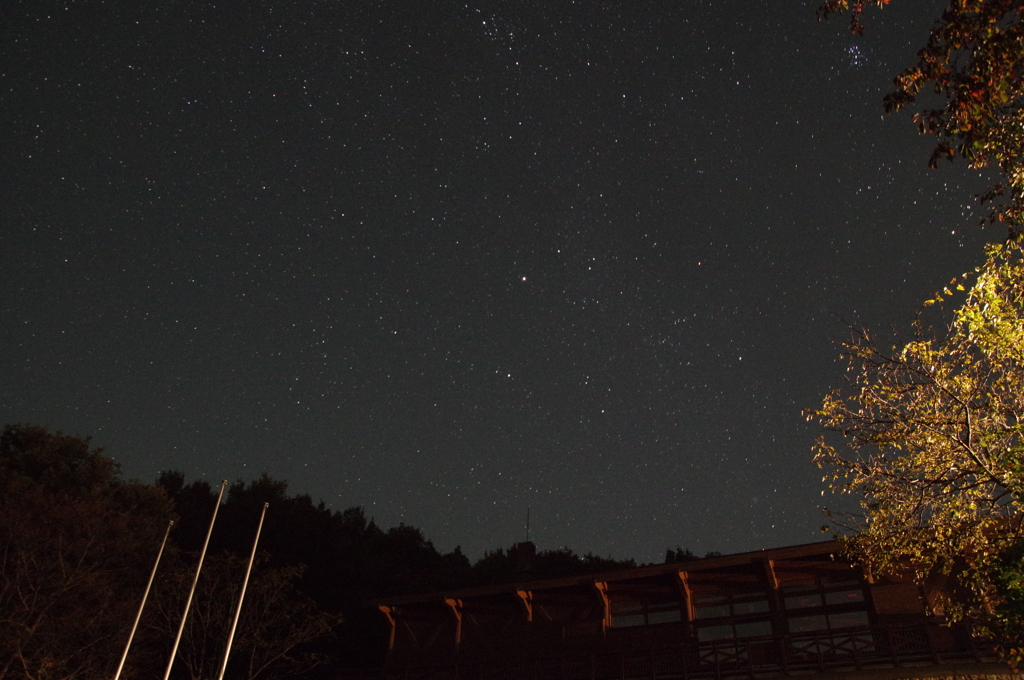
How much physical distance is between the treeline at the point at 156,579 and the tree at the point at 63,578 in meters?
0.05

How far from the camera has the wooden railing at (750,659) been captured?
16.1 metres

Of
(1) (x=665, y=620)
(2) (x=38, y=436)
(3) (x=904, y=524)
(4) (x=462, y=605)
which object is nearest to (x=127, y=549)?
(2) (x=38, y=436)

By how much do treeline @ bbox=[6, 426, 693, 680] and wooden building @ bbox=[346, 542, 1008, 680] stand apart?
2.46m

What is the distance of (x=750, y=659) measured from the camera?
58.4 ft

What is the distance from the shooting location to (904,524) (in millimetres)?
12375

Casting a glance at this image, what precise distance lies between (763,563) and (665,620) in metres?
3.80

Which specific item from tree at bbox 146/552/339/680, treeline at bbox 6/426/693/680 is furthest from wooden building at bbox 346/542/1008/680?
tree at bbox 146/552/339/680

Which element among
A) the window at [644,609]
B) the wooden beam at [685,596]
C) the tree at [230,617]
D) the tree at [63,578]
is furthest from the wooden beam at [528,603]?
the tree at [63,578]

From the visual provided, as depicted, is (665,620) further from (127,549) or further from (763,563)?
(127,549)

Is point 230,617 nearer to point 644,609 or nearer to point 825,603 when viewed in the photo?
point 644,609

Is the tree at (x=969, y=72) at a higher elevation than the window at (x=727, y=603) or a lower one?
higher

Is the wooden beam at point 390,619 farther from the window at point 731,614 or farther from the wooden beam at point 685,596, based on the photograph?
the window at point 731,614

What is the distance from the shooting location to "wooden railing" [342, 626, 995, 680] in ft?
53.0

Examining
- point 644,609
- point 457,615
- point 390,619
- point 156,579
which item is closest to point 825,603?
point 644,609
